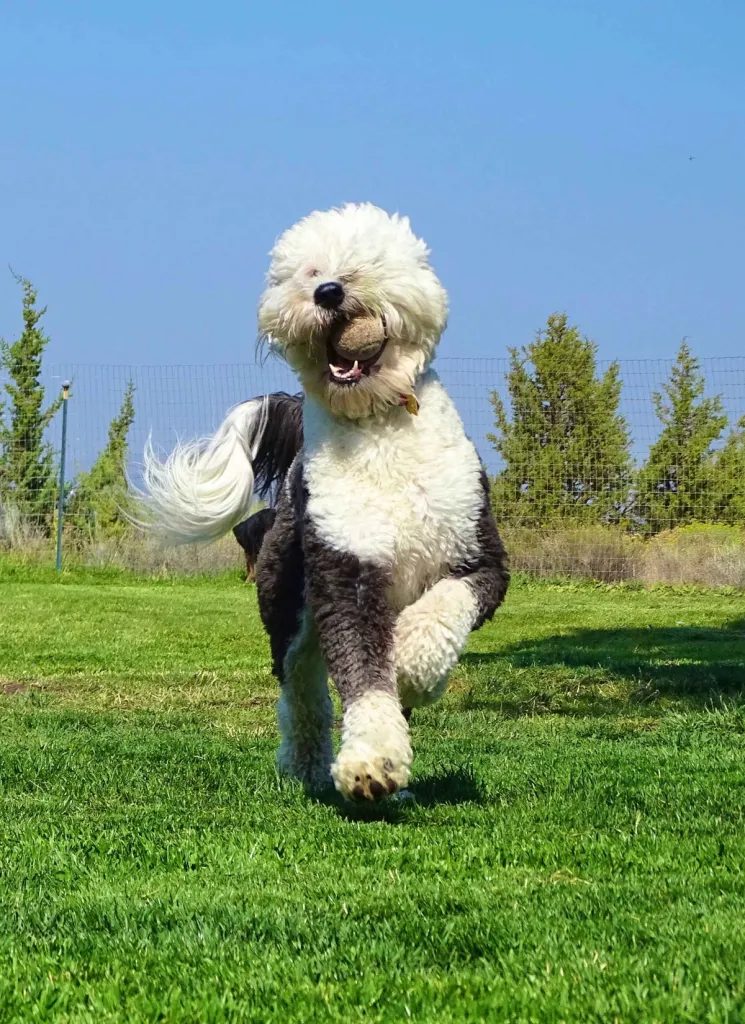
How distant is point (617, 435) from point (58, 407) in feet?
27.4

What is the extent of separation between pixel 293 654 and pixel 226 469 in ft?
3.59

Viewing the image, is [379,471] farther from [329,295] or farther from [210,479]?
[210,479]

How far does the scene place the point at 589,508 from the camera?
766 inches

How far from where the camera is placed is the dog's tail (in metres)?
6.20

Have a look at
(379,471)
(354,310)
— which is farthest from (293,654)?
(354,310)

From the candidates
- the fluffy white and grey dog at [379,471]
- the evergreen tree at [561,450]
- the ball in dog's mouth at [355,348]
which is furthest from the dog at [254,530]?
Answer: the evergreen tree at [561,450]

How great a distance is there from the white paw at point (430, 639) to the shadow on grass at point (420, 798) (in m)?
0.41

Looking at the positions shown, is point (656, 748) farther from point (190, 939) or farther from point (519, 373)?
point (519, 373)

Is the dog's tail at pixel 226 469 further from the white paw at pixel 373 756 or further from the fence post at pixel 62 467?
the fence post at pixel 62 467

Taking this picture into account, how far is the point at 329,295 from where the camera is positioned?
4.61m

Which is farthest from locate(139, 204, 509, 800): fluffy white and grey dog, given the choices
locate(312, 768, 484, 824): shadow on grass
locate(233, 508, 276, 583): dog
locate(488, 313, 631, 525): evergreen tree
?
locate(488, 313, 631, 525): evergreen tree

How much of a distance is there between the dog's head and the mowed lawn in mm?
1469

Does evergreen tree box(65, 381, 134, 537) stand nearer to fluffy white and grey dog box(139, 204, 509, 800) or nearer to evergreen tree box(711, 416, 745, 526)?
evergreen tree box(711, 416, 745, 526)

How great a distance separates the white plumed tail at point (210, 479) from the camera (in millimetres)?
6203
